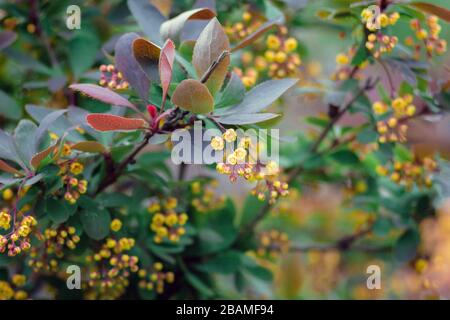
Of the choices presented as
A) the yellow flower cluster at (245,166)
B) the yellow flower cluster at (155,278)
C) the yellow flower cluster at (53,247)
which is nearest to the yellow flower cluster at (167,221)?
the yellow flower cluster at (155,278)

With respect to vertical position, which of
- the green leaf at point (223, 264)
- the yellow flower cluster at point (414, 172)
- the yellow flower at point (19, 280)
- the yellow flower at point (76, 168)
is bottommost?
the yellow flower at point (19, 280)

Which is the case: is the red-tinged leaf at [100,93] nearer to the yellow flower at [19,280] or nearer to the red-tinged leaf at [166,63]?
the red-tinged leaf at [166,63]

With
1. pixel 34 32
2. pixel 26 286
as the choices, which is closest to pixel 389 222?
pixel 26 286

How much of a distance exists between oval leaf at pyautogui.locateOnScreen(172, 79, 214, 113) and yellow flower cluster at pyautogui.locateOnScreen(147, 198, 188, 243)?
1.17 feet

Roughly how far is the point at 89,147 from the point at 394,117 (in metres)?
0.65

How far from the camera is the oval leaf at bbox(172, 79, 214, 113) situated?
3.10 feet

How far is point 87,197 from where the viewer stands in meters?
1.16

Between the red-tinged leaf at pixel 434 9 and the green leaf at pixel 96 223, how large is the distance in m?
0.73

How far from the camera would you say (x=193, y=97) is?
96 centimetres

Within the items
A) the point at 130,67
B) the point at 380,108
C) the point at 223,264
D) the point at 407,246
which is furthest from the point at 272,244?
the point at 130,67

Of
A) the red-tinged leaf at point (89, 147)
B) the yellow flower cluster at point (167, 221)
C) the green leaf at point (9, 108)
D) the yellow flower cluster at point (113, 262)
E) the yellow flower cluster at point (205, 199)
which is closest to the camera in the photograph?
the red-tinged leaf at point (89, 147)

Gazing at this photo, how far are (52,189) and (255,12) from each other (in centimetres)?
67

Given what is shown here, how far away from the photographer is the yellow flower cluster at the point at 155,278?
131cm
